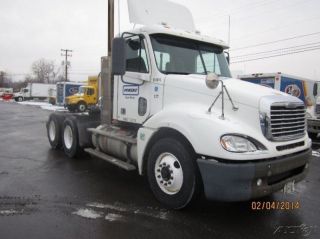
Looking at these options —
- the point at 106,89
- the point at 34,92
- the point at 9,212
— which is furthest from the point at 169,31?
the point at 34,92

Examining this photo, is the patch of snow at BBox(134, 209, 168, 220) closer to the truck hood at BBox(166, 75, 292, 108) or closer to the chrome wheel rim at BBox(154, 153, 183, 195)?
the chrome wheel rim at BBox(154, 153, 183, 195)

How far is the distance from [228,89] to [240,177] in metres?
1.42

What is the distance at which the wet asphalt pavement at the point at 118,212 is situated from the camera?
4.29 meters

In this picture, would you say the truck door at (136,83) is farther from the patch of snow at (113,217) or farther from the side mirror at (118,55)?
the patch of snow at (113,217)

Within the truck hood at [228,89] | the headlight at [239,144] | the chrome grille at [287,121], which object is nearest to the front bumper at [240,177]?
the headlight at [239,144]

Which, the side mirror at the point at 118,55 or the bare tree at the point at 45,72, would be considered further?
the bare tree at the point at 45,72

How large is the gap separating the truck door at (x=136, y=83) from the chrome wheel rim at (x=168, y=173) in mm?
1132

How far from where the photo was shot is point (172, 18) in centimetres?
696

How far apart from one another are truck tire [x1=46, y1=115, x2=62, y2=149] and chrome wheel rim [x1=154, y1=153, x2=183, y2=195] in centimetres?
516

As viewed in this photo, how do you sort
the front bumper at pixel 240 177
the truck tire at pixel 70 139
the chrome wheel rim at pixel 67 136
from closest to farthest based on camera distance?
the front bumper at pixel 240 177
the truck tire at pixel 70 139
the chrome wheel rim at pixel 67 136

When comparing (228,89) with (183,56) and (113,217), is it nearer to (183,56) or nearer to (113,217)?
(183,56)

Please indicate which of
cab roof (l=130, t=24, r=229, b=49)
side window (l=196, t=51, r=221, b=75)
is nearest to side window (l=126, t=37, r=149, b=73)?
cab roof (l=130, t=24, r=229, b=49)

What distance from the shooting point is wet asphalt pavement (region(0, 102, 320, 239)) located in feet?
14.1

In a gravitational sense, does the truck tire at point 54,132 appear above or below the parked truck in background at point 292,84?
below
